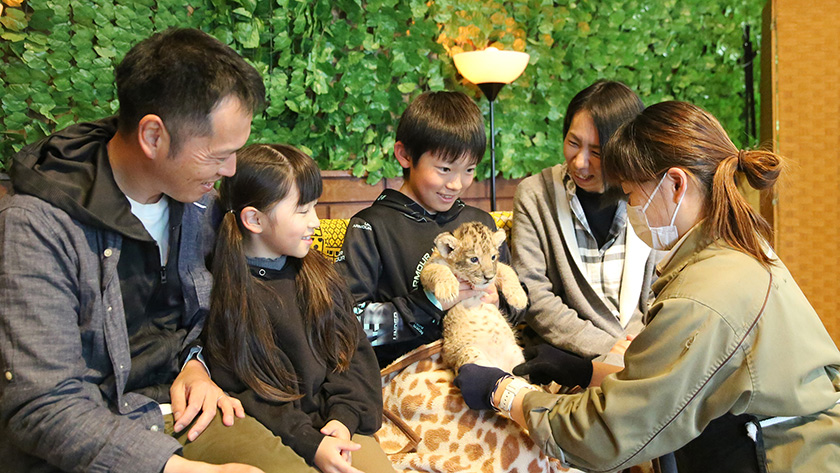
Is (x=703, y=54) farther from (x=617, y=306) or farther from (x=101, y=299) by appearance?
(x=101, y=299)

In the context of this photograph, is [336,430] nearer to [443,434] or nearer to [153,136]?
[443,434]

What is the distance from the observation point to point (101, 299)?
5.34 feet

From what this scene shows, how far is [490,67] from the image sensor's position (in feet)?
12.8

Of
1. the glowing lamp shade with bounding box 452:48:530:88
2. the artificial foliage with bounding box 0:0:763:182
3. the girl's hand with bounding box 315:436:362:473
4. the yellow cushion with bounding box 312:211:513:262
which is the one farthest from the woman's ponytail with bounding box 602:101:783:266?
the artificial foliage with bounding box 0:0:763:182

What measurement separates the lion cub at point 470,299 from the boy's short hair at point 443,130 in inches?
12.1

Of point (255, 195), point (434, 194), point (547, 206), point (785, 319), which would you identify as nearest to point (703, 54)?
point (547, 206)

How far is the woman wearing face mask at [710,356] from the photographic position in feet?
5.36

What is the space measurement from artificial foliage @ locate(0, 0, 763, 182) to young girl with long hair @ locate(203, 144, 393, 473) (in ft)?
5.22

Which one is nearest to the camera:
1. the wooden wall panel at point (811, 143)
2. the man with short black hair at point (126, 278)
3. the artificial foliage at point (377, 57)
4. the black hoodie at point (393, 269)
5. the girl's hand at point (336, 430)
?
the man with short black hair at point (126, 278)

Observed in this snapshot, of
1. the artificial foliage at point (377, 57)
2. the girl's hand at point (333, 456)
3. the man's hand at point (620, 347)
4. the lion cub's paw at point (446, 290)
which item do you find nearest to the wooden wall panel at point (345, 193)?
the artificial foliage at point (377, 57)

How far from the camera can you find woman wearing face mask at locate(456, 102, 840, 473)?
64.3 inches

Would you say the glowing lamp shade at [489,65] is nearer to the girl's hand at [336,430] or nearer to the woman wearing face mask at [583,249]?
the woman wearing face mask at [583,249]

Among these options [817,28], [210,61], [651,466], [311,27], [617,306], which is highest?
[817,28]

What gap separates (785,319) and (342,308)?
1.25m
